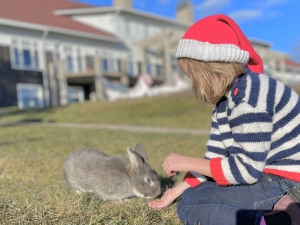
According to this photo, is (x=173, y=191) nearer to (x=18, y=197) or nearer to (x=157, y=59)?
(x=18, y=197)

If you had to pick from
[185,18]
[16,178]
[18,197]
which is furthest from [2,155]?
[185,18]

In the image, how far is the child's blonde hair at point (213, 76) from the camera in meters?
2.32

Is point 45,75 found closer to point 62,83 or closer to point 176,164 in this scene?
point 62,83

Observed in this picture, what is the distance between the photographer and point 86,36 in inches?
973

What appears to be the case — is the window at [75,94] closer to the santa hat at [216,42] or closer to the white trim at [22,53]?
the white trim at [22,53]

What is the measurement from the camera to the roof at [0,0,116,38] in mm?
22812

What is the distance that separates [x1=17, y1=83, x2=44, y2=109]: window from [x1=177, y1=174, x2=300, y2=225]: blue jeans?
20996 mm

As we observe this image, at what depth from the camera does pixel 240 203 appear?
2359 millimetres

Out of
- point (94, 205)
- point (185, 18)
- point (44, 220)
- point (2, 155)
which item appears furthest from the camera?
point (185, 18)

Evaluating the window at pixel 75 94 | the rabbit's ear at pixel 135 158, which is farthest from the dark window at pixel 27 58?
the rabbit's ear at pixel 135 158

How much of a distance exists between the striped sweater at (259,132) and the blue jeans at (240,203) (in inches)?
3.2

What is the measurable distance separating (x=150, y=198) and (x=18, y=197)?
0.98 meters

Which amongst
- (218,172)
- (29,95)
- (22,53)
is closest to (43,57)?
(22,53)

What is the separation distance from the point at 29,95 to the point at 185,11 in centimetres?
1919
